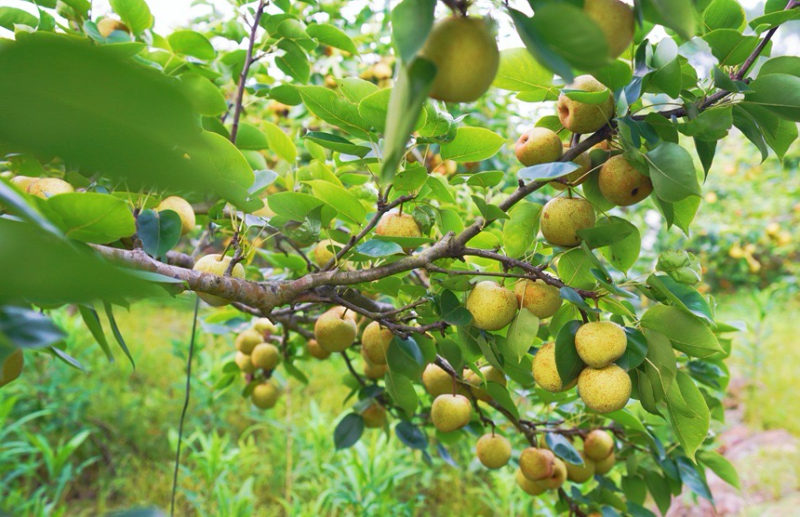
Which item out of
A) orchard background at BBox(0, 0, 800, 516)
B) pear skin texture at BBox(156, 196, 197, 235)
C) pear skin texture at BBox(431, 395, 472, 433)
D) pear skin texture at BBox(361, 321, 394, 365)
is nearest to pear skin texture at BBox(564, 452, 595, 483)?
orchard background at BBox(0, 0, 800, 516)

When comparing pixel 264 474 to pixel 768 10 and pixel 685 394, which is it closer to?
pixel 685 394

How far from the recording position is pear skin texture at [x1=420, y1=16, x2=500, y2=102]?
245 millimetres

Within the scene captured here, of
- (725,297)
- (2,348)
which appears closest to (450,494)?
(2,348)

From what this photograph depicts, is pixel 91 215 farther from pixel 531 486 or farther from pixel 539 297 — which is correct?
pixel 531 486

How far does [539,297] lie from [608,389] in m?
0.11

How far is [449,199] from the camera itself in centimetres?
62

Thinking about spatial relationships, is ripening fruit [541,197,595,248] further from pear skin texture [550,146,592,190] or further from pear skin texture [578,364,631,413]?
pear skin texture [578,364,631,413]

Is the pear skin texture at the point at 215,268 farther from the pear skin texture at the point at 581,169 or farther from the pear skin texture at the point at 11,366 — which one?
the pear skin texture at the point at 581,169

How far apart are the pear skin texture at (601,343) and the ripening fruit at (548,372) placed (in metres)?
0.04

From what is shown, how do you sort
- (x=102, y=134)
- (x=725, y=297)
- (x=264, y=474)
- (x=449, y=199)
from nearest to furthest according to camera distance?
1. (x=102, y=134)
2. (x=449, y=199)
3. (x=264, y=474)
4. (x=725, y=297)

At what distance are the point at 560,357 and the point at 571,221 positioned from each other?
13 centimetres

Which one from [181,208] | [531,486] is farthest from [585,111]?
[531,486]

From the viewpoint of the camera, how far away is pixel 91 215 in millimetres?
360

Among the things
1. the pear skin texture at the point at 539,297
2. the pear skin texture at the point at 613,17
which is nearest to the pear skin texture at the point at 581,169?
the pear skin texture at the point at 539,297
